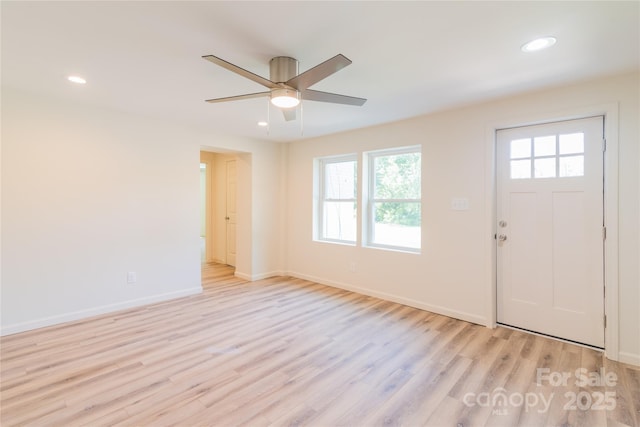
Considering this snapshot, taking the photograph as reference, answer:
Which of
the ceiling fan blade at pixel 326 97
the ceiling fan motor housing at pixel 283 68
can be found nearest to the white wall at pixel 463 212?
the ceiling fan blade at pixel 326 97

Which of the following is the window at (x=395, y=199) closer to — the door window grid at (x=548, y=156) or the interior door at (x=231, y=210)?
the door window grid at (x=548, y=156)

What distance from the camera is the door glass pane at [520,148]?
3018 mm

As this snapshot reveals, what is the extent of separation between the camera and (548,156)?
290cm

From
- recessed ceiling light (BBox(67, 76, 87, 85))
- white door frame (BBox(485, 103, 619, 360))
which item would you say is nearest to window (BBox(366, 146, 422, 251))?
white door frame (BBox(485, 103, 619, 360))

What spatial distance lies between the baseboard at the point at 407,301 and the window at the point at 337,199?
69cm

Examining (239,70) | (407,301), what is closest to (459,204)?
(407,301)

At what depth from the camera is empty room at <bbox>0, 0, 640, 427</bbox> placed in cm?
184

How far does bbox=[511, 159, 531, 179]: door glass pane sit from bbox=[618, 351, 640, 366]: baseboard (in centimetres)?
166

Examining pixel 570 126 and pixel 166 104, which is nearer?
pixel 570 126

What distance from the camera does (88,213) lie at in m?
3.36

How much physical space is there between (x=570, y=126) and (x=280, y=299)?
365cm

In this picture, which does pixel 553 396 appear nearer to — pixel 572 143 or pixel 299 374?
pixel 299 374

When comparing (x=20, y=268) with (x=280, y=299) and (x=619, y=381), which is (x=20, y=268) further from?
(x=619, y=381)


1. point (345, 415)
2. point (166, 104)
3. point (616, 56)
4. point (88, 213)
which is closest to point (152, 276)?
point (88, 213)
